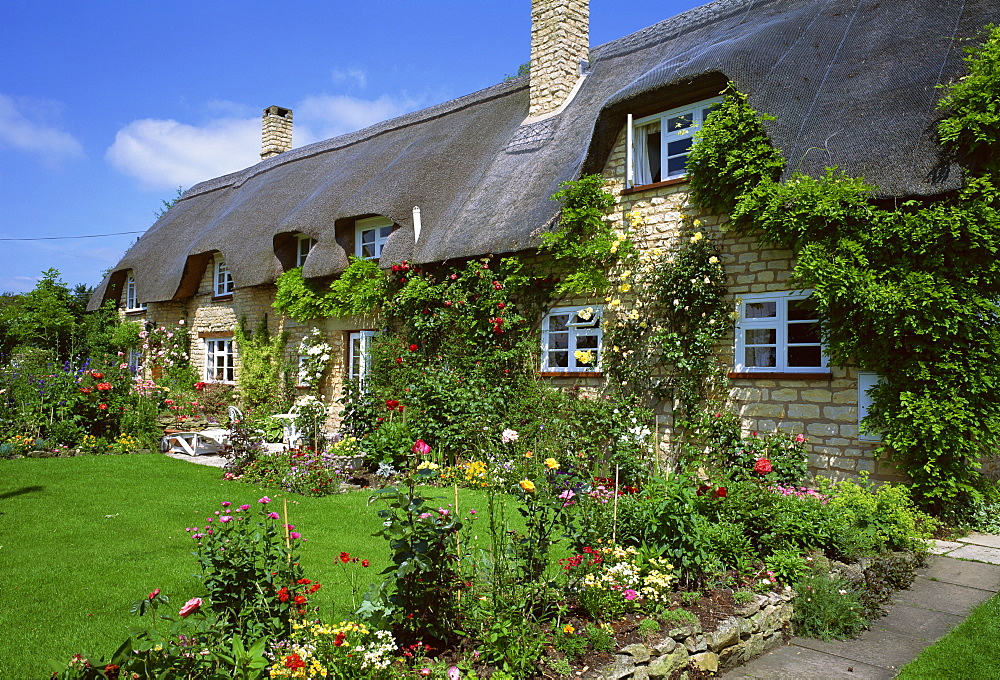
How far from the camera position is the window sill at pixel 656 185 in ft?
26.8

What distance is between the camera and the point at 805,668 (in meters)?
3.66

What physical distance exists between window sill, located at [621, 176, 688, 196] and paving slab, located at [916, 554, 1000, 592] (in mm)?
4658

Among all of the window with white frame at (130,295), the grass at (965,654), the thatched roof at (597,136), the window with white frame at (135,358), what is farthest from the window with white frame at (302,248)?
the grass at (965,654)

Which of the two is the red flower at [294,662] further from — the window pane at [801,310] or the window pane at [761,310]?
the window pane at [761,310]

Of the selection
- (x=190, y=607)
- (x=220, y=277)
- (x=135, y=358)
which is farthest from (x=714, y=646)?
(x=135, y=358)

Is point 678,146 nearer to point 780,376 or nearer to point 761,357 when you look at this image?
point 761,357

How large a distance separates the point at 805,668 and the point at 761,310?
4.64 metres

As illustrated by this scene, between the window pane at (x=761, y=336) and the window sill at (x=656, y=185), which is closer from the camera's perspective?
the window pane at (x=761, y=336)

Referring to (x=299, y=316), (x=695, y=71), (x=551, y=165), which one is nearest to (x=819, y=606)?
(x=695, y=71)

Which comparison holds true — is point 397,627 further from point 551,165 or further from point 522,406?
point 551,165

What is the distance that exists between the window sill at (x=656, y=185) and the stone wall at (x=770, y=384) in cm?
1

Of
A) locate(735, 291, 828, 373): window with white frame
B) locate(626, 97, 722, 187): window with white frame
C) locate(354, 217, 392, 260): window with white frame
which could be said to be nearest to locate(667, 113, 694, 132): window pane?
locate(626, 97, 722, 187): window with white frame

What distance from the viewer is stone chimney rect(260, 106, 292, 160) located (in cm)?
2094

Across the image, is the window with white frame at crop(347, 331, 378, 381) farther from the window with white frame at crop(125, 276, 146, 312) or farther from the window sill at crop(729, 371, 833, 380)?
the window with white frame at crop(125, 276, 146, 312)
